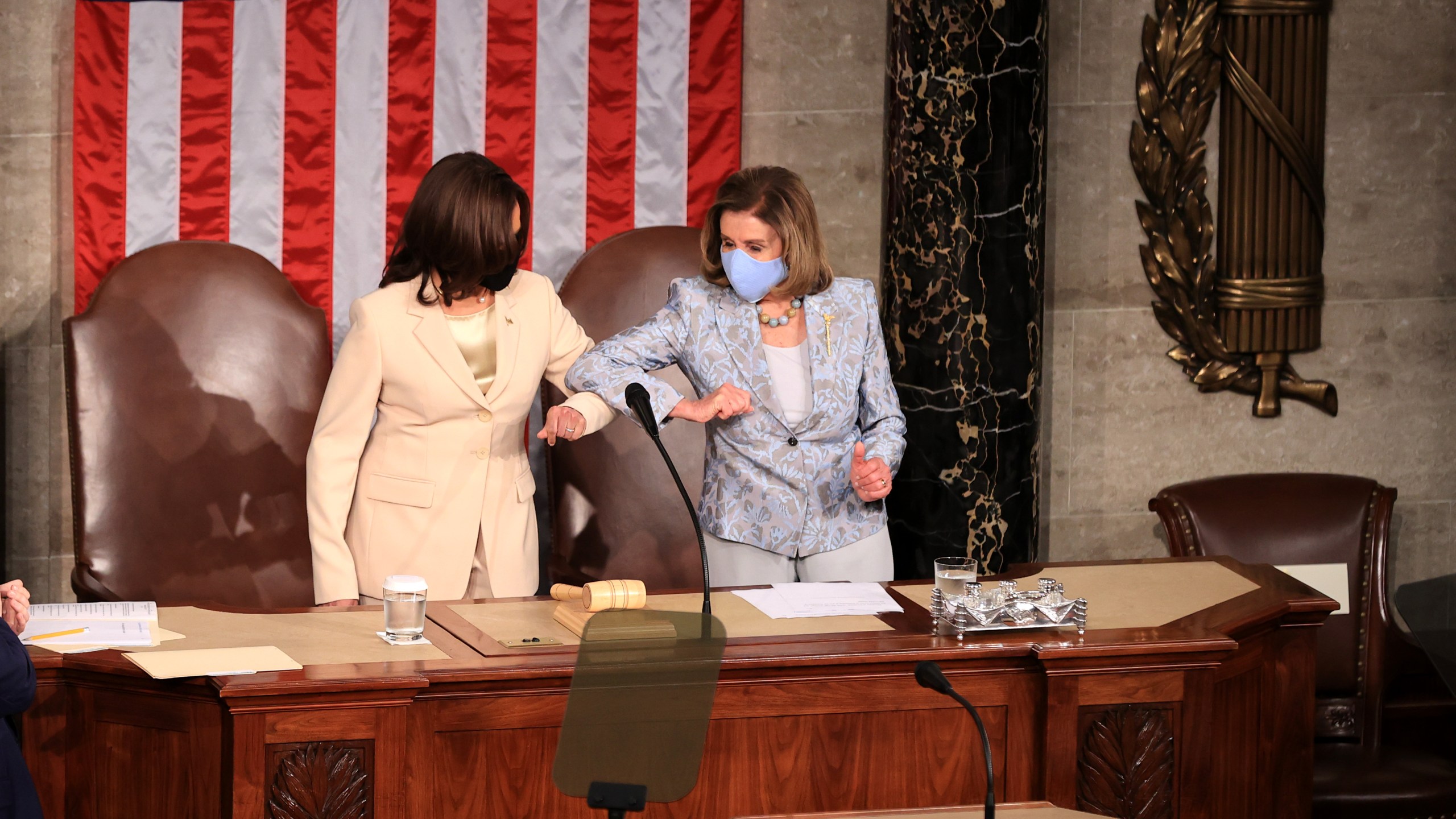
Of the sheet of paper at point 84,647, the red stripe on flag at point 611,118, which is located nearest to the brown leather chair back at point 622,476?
the red stripe on flag at point 611,118

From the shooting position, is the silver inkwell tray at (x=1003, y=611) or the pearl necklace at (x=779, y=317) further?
the pearl necklace at (x=779, y=317)

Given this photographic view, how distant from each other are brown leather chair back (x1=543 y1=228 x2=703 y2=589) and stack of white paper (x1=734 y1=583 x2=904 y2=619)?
124 cm

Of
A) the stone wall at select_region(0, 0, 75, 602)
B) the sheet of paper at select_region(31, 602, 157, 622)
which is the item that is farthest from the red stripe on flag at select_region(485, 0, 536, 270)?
the sheet of paper at select_region(31, 602, 157, 622)

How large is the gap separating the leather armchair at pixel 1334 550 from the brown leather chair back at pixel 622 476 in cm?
141

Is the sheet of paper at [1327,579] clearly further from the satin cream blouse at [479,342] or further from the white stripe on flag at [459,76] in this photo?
the white stripe on flag at [459,76]

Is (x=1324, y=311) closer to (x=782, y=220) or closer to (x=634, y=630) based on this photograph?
(x=782, y=220)

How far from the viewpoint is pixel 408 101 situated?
444 cm

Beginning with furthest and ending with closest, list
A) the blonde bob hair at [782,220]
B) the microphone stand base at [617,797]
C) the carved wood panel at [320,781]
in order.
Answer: the blonde bob hair at [782,220] < the carved wood panel at [320,781] < the microphone stand base at [617,797]

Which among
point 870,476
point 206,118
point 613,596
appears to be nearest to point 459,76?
point 206,118

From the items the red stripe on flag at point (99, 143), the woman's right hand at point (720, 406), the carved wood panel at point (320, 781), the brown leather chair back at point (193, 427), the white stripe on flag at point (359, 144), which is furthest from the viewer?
the white stripe on flag at point (359, 144)

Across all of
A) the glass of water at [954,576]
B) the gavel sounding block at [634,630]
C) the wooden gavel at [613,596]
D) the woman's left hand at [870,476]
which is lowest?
the wooden gavel at [613,596]

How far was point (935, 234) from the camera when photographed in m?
4.42

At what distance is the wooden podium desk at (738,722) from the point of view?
240 centimetres

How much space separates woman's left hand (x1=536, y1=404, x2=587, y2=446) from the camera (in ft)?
10.2
